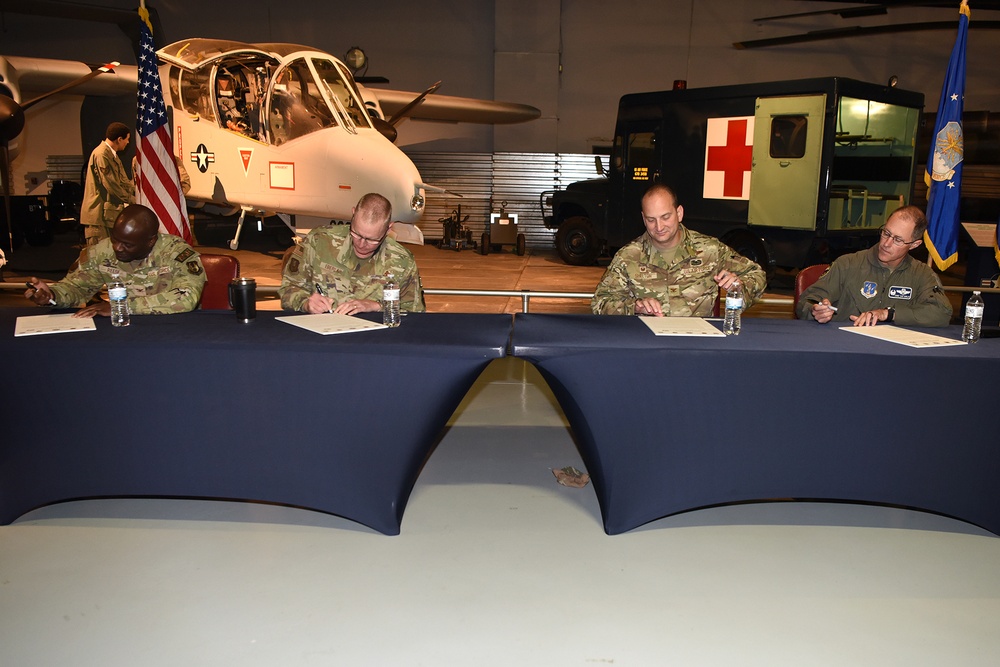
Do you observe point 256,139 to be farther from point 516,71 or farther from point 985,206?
point 985,206

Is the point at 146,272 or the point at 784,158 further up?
the point at 784,158

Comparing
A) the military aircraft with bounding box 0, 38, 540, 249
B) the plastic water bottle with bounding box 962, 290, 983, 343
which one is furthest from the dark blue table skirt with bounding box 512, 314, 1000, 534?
the military aircraft with bounding box 0, 38, 540, 249

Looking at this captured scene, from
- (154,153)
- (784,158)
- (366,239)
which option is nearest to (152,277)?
(366,239)

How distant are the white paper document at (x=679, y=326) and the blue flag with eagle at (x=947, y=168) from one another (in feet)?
11.9

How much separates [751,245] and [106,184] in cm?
728

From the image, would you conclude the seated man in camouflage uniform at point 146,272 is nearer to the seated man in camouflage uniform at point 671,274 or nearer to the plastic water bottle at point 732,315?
the seated man in camouflage uniform at point 671,274

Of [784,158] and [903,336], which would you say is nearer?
[903,336]

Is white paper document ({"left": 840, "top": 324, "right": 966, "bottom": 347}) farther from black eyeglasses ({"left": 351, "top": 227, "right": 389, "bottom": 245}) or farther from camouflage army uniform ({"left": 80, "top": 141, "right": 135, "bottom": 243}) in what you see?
camouflage army uniform ({"left": 80, "top": 141, "right": 135, "bottom": 243})

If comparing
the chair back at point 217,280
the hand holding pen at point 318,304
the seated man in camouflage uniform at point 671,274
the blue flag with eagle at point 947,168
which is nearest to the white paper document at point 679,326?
the seated man in camouflage uniform at point 671,274

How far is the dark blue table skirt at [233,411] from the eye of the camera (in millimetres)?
2705

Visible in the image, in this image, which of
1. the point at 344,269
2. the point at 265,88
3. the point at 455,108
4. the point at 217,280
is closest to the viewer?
the point at 344,269

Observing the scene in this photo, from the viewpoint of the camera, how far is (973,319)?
2908mm

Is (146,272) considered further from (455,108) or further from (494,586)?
(455,108)

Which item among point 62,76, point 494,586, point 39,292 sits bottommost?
point 494,586
